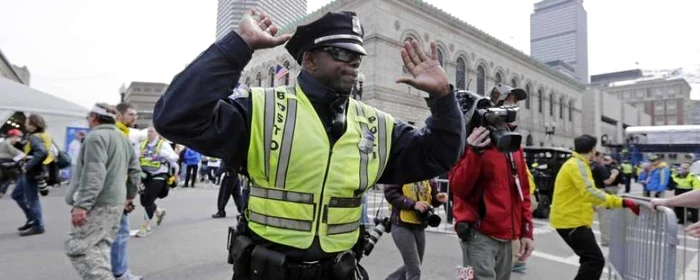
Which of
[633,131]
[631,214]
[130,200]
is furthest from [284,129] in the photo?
[633,131]

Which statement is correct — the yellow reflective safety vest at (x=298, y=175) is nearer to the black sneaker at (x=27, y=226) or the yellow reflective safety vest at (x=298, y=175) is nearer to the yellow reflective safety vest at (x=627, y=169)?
the black sneaker at (x=27, y=226)

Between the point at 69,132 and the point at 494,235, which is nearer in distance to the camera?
the point at 494,235

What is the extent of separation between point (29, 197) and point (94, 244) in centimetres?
416

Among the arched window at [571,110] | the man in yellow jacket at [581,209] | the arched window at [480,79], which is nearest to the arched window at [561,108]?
the arched window at [571,110]

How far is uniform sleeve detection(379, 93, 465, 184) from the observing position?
183cm

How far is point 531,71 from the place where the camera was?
37219 millimetres

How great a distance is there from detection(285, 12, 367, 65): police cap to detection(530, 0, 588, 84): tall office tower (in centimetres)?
12313

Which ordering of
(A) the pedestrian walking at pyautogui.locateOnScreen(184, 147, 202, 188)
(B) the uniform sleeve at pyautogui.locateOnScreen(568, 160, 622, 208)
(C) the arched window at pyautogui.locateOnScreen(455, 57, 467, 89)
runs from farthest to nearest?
(C) the arched window at pyautogui.locateOnScreen(455, 57, 467, 89) < (A) the pedestrian walking at pyautogui.locateOnScreen(184, 147, 202, 188) < (B) the uniform sleeve at pyautogui.locateOnScreen(568, 160, 622, 208)

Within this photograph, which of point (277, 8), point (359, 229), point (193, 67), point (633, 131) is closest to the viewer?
point (193, 67)

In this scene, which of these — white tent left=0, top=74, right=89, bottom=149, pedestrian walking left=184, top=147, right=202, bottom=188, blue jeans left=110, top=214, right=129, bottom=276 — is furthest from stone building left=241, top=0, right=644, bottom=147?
blue jeans left=110, top=214, right=129, bottom=276

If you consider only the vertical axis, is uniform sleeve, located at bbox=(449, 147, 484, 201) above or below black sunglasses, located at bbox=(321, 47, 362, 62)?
below

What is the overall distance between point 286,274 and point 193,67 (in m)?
0.87

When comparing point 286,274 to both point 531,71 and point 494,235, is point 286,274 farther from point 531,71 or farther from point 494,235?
point 531,71

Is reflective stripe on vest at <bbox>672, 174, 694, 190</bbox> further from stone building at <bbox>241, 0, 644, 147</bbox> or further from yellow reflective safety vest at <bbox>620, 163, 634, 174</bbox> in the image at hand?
yellow reflective safety vest at <bbox>620, 163, 634, 174</bbox>
